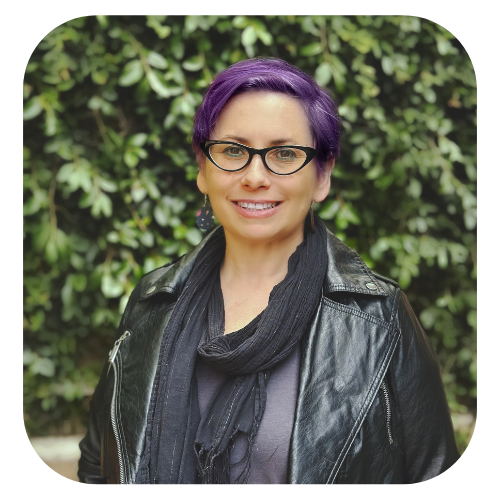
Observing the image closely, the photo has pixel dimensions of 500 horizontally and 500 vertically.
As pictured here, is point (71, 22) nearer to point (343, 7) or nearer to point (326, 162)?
point (343, 7)

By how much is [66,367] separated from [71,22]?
4.73 ft

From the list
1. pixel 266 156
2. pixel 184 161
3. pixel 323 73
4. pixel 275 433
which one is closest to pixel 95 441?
pixel 275 433

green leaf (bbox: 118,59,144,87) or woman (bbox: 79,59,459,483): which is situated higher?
green leaf (bbox: 118,59,144,87)

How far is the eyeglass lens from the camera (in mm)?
1269

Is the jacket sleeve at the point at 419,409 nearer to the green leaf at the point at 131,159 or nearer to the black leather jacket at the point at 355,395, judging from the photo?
the black leather jacket at the point at 355,395

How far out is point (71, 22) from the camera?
1965 mm

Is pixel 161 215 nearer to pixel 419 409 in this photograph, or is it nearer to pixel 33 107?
pixel 33 107

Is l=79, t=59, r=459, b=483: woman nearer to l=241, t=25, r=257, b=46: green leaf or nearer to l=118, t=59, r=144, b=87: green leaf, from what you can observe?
l=241, t=25, r=257, b=46: green leaf

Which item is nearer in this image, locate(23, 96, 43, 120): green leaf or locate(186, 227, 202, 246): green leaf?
locate(23, 96, 43, 120): green leaf

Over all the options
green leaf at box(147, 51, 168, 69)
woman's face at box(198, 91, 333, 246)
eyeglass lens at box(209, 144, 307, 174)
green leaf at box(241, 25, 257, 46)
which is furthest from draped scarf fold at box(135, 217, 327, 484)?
green leaf at box(147, 51, 168, 69)

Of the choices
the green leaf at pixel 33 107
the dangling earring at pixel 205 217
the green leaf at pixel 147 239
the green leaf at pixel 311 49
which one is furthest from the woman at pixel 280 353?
the green leaf at pixel 33 107

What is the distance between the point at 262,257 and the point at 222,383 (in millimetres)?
344

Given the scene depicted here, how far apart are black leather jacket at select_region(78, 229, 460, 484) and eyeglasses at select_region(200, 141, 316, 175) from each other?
0.26m

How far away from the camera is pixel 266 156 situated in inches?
49.7
